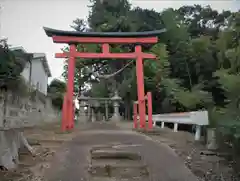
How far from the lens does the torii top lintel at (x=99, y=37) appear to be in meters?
11.5

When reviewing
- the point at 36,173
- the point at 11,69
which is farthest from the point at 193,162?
the point at 11,69

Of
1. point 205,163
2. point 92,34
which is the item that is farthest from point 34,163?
point 92,34

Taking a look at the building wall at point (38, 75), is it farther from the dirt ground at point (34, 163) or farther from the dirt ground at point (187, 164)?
the dirt ground at point (187, 164)

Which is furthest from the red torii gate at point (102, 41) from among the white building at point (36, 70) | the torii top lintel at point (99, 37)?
the white building at point (36, 70)

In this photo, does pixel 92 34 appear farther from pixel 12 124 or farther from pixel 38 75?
pixel 38 75

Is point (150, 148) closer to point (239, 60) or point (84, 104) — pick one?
point (239, 60)

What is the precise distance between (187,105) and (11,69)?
39.1 ft

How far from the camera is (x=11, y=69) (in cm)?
832

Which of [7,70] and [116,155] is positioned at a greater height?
[7,70]

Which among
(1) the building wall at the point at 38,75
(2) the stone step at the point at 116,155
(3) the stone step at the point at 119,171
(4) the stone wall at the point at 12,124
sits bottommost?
(3) the stone step at the point at 119,171

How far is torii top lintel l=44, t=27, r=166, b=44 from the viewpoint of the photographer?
37.8ft

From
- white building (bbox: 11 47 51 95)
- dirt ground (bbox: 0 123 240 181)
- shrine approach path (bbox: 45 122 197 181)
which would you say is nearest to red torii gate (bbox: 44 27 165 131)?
dirt ground (bbox: 0 123 240 181)

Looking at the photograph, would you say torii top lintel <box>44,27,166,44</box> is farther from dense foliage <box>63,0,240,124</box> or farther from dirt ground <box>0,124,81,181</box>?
dirt ground <box>0,124,81,181</box>

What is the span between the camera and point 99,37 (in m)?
11.9
